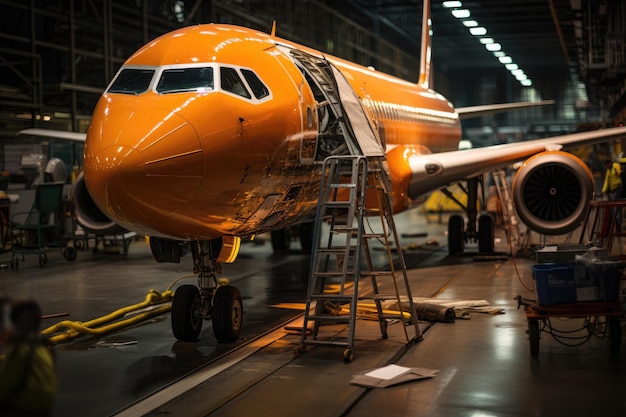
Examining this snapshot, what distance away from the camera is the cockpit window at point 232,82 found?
9.04 m

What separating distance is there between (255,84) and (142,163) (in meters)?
2.02

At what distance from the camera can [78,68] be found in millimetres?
27719

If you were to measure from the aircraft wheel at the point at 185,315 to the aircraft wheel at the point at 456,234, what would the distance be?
1039 cm

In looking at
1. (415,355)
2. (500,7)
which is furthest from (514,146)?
(500,7)

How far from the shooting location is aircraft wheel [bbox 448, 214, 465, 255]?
62.8 feet

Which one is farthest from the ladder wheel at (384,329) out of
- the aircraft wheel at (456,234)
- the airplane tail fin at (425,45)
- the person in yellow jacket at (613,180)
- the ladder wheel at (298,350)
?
the airplane tail fin at (425,45)

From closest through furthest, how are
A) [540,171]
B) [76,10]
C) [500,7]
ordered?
[540,171]
[76,10]
[500,7]

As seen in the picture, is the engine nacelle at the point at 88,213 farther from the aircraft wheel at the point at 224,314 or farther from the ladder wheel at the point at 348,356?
the ladder wheel at the point at 348,356

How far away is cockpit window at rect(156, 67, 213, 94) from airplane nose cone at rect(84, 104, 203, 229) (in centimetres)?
55

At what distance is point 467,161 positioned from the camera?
15.7 m

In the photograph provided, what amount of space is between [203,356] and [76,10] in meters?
20.5

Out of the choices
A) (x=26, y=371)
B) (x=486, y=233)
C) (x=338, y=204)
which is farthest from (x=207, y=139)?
(x=486, y=233)

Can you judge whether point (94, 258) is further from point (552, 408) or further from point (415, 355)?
point (552, 408)

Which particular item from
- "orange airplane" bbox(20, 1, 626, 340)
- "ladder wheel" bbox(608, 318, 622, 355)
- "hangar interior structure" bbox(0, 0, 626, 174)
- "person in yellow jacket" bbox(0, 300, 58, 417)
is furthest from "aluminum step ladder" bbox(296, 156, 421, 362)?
"hangar interior structure" bbox(0, 0, 626, 174)
